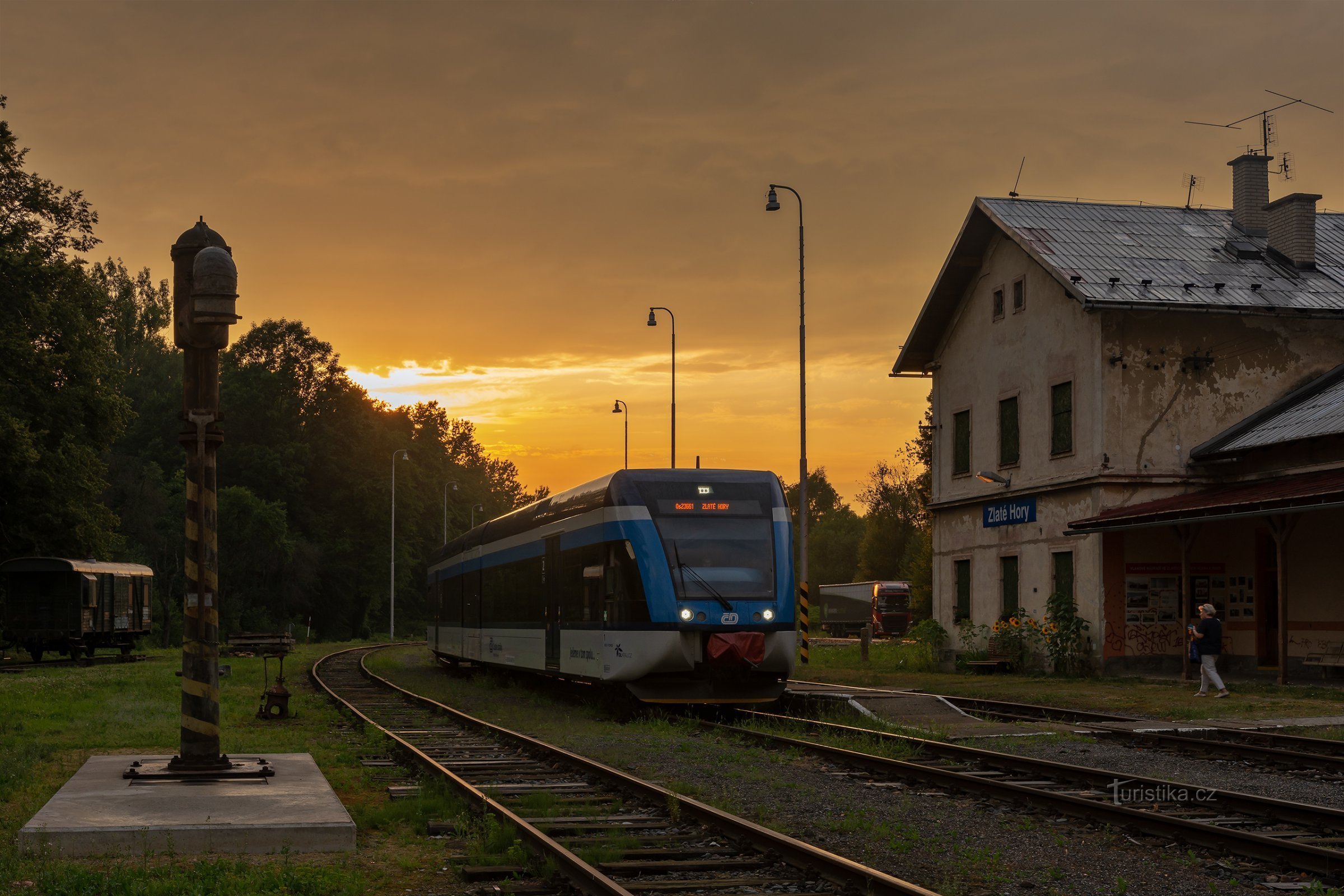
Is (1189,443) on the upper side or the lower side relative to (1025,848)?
upper

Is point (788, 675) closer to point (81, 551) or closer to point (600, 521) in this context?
point (600, 521)

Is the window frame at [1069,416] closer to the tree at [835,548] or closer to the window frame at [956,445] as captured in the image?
the window frame at [956,445]

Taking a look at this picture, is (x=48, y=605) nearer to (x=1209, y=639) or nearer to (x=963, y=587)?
(x=963, y=587)

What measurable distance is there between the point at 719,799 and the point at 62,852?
486cm

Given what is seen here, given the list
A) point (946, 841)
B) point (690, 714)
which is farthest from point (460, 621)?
point (946, 841)

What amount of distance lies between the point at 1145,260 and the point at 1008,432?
5006 millimetres

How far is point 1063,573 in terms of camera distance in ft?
98.7

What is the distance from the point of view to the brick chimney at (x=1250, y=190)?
3381cm

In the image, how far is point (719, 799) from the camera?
11.2m

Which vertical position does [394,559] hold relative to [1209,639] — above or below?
above

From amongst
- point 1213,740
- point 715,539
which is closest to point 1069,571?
point 715,539

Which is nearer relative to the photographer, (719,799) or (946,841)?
(946,841)

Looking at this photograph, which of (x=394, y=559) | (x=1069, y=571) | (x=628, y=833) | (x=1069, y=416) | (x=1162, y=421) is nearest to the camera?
(x=628, y=833)

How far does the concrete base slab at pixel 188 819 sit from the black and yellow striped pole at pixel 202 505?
1.77ft
